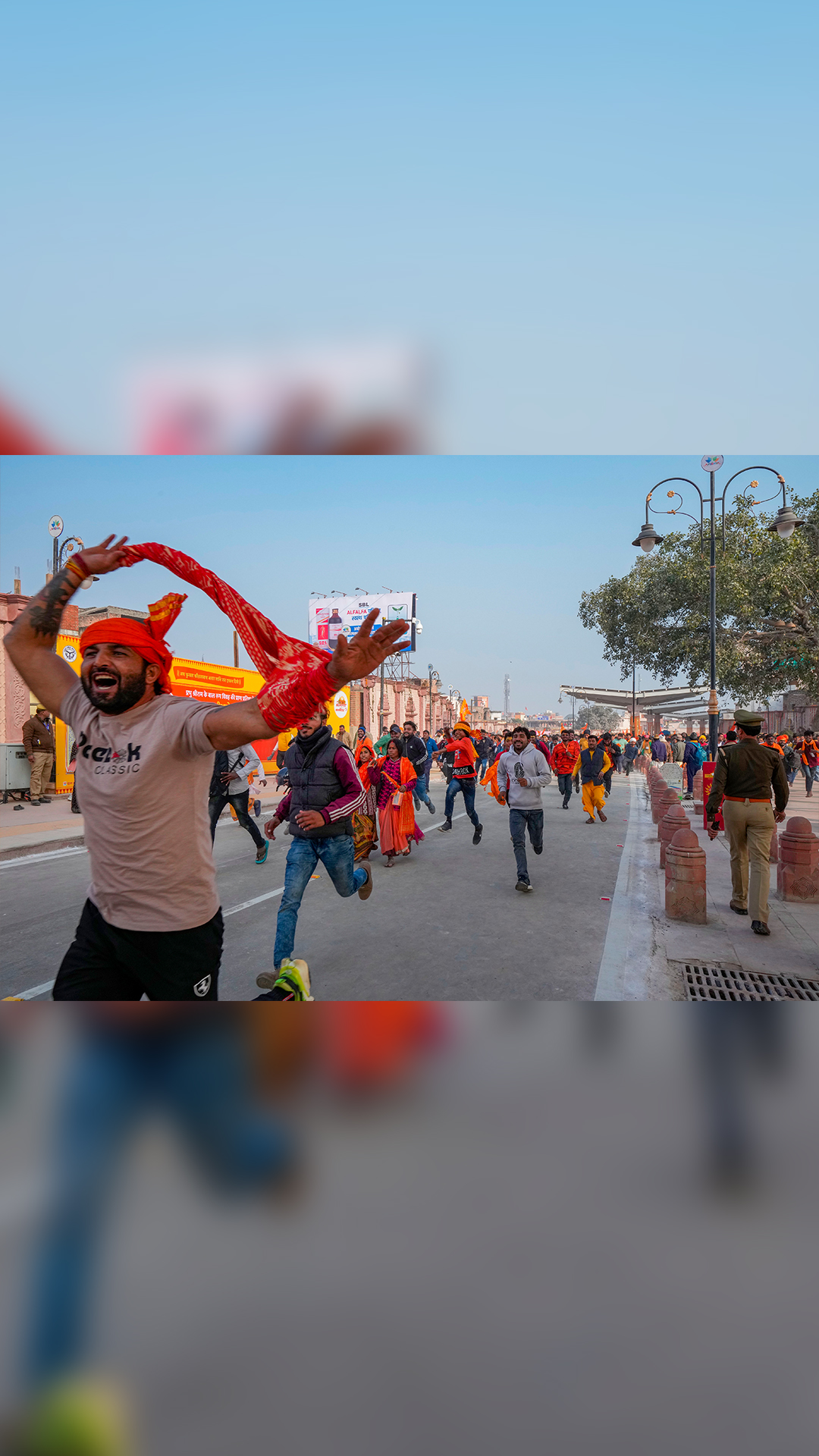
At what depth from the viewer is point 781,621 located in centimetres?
1866

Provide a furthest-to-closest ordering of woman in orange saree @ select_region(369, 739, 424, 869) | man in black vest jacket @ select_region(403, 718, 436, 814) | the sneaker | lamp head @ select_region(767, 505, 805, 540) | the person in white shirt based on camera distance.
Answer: lamp head @ select_region(767, 505, 805, 540) → man in black vest jacket @ select_region(403, 718, 436, 814) → woman in orange saree @ select_region(369, 739, 424, 869) → the person in white shirt → the sneaker

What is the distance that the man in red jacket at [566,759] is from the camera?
1725 cm

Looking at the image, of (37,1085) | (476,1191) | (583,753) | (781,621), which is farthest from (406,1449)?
(781,621)

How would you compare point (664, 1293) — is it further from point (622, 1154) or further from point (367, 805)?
point (367, 805)

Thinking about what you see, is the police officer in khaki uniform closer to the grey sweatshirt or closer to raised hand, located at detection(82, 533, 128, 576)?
the grey sweatshirt

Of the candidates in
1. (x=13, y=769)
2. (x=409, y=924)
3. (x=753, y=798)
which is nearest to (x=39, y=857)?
(x=13, y=769)

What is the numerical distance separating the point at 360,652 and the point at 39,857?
10.3 m

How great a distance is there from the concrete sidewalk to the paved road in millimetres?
174

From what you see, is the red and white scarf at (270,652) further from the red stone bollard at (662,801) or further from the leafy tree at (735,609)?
the leafy tree at (735,609)

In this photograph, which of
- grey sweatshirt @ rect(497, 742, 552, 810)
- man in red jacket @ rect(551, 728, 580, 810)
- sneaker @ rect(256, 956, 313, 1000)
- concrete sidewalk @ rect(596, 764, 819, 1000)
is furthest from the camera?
man in red jacket @ rect(551, 728, 580, 810)

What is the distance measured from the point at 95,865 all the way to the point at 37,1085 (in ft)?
3.01

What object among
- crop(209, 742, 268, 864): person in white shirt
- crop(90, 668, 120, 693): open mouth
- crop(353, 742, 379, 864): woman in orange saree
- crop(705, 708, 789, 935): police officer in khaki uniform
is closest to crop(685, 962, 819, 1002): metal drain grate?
crop(705, 708, 789, 935): police officer in khaki uniform

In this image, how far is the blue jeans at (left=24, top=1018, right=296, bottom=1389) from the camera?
1.06 metres

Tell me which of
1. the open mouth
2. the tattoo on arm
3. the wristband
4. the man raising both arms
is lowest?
the man raising both arms
